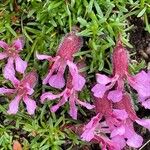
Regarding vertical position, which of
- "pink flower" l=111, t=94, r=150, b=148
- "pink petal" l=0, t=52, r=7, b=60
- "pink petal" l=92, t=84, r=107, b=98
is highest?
"pink petal" l=0, t=52, r=7, b=60

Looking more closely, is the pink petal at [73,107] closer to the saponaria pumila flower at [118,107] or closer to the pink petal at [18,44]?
the saponaria pumila flower at [118,107]

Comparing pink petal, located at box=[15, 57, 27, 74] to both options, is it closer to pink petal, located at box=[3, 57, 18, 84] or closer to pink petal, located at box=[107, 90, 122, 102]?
pink petal, located at box=[3, 57, 18, 84]

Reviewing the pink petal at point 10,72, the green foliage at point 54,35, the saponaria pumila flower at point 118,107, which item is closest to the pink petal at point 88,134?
the saponaria pumila flower at point 118,107

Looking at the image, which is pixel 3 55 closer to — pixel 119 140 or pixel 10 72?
pixel 10 72

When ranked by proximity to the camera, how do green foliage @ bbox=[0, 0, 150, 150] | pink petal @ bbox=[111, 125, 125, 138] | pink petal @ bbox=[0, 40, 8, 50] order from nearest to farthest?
pink petal @ bbox=[111, 125, 125, 138] < pink petal @ bbox=[0, 40, 8, 50] < green foliage @ bbox=[0, 0, 150, 150]

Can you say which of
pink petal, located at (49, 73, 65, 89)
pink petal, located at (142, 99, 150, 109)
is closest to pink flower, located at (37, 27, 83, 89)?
pink petal, located at (49, 73, 65, 89)

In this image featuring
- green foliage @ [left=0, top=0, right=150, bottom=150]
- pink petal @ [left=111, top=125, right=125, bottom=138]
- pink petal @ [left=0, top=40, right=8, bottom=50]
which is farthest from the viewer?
green foliage @ [left=0, top=0, right=150, bottom=150]

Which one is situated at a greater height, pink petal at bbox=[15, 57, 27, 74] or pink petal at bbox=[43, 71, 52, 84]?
pink petal at bbox=[15, 57, 27, 74]

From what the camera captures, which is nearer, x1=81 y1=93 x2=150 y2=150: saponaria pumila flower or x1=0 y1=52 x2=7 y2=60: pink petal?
x1=81 y1=93 x2=150 y2=150: saponaria pumila flower
